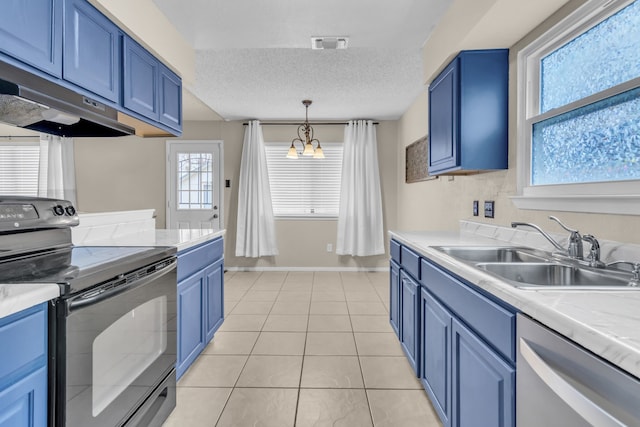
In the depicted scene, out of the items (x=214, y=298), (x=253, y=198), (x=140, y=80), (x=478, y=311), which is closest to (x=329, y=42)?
(x=140, y=80)

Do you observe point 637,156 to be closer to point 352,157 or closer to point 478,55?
point 478,55

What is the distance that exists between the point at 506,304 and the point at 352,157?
441cm

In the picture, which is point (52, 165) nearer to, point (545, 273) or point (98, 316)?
point (98, 316)

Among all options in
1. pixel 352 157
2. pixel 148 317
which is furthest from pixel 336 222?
pixel 148 317

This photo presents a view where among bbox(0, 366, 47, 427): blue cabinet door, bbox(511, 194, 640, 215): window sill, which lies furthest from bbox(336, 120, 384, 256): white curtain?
bbox(0, 366, 47, 427): blue cabinet door

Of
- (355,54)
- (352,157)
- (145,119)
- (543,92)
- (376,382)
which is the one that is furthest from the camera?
(352,157)

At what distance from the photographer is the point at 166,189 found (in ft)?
17.6

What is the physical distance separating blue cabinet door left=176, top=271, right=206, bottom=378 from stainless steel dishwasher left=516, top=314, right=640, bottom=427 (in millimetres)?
1744

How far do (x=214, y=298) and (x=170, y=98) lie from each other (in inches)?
64.0

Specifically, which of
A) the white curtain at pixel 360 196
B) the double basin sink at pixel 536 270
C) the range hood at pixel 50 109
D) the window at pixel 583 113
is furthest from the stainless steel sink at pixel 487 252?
the white curtain at pixel 360 196

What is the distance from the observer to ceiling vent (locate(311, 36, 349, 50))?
2684mm

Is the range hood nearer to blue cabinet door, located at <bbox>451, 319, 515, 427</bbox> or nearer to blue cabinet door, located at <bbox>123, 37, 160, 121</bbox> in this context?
blue cabinet door, located at <bbox>123, 37, 160, 121</bbox>

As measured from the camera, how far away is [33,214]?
149 cm

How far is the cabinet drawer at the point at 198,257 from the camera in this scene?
204 cm
